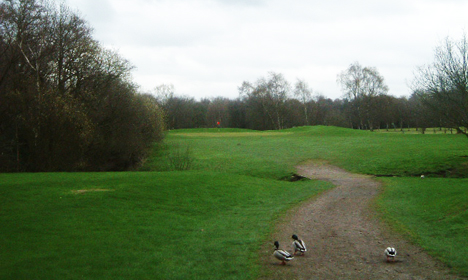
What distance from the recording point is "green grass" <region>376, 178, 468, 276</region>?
871 cm

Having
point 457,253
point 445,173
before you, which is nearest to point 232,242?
point 457,253

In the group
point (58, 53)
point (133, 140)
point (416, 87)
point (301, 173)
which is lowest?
point (301, 173)

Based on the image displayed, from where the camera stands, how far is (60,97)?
96.3 ft

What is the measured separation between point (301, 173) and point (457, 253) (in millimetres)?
21473

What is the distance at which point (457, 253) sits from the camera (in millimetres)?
8406

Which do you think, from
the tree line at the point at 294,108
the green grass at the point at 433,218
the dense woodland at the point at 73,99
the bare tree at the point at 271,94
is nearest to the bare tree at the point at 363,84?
the tree line at the point at 294,108

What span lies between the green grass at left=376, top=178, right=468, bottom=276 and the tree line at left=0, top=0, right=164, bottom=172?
85.1 ft

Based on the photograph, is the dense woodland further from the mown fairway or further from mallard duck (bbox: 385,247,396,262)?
mallard duck (bbox: 385,247,396,262)

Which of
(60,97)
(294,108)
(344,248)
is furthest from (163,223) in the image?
(294,108)

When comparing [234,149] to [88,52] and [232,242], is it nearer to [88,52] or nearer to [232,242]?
[88,52]

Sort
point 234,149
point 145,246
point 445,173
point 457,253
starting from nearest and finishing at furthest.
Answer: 1. point 457,253
2. point 145,246
3. point 445,173
4. point 234,149

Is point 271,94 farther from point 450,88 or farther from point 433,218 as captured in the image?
point 433,218

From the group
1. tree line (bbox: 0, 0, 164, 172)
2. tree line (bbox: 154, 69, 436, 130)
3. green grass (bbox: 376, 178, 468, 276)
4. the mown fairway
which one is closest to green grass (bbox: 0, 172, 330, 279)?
the mown fairway

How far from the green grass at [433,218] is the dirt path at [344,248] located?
1.65 ft
